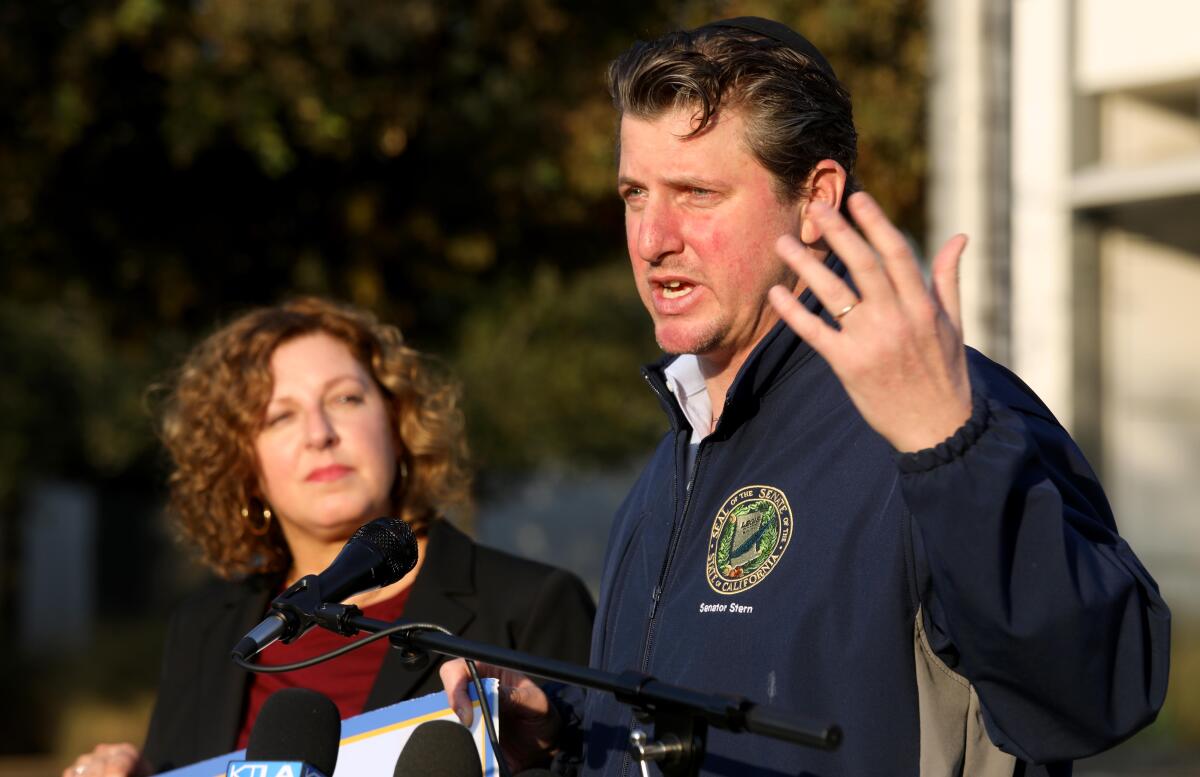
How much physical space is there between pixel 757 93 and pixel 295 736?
1.29m

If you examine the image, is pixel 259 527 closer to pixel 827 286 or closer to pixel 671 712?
pixel 671 712

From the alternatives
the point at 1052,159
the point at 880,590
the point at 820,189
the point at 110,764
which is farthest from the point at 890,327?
the point at 1052,159

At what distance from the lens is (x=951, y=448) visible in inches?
72.0

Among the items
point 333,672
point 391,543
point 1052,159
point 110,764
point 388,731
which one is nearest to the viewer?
point 391,543

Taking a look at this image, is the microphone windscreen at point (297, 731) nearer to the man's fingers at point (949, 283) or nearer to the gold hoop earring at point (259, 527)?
the man's fingers at point (949, 283)

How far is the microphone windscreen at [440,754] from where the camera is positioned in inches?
90.4

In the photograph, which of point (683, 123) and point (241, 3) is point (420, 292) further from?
point (683, 123)

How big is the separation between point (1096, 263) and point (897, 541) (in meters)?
5.60

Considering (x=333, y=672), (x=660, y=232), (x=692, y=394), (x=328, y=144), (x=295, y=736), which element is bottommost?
(x=333, y=672)

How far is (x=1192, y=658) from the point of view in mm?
8344

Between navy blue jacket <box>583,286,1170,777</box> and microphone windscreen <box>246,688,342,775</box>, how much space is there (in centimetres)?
49

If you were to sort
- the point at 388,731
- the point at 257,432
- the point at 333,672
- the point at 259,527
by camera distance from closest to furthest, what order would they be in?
the point at 388,731 < the point at 333,672 < the point at 257,432 < the point at 259,527

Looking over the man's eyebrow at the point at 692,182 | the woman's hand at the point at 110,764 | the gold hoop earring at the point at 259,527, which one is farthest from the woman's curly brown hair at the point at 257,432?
the man's eyebrow at the point at 692,182

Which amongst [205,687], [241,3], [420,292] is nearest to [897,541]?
[205,687]
